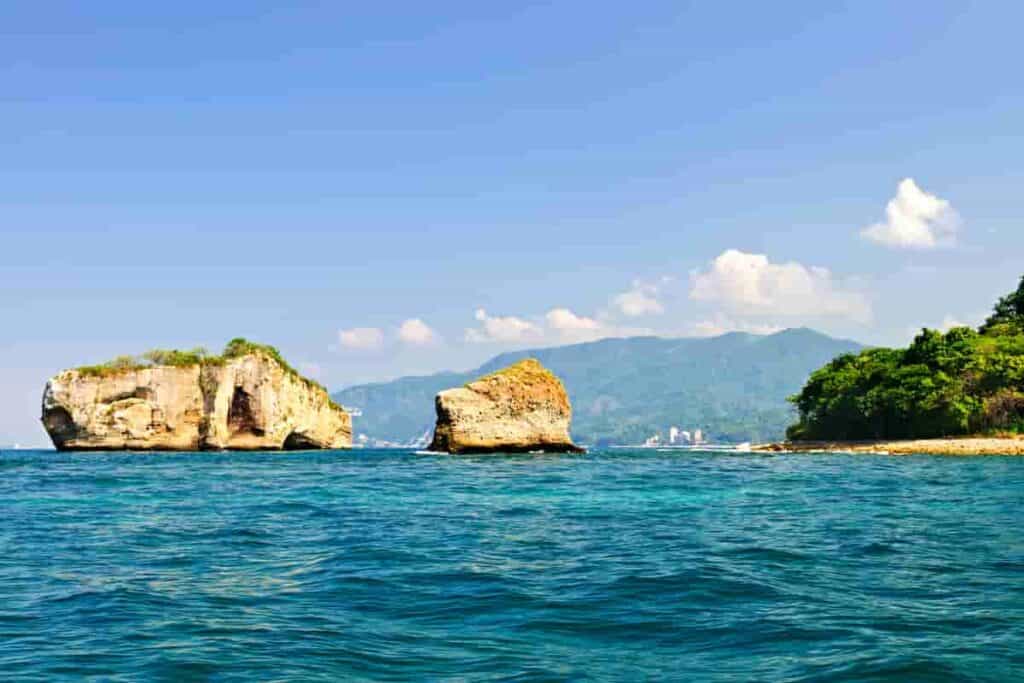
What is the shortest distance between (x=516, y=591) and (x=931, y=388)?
82.9 metres

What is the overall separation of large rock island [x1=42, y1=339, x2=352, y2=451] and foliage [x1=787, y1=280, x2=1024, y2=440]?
220ft

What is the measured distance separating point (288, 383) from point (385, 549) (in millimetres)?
93368

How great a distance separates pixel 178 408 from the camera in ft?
318

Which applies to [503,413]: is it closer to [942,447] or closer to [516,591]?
[942,447]

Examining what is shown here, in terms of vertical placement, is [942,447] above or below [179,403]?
below

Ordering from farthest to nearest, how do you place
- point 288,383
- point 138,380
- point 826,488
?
point 288,383, point 138,380, point 826,488

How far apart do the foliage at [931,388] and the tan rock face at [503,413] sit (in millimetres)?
38752

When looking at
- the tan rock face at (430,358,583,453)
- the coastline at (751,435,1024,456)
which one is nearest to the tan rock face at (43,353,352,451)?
the tan rock face at (430,358,583,453)

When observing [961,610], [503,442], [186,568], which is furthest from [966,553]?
[503,442]

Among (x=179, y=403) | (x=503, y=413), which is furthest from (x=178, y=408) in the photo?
(x=503, y=413)

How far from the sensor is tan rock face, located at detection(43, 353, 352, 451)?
93000 mm

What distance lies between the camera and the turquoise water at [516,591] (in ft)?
29.0

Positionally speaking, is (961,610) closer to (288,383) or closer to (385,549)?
(385,549)

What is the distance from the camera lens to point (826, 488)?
32812 millimetres
